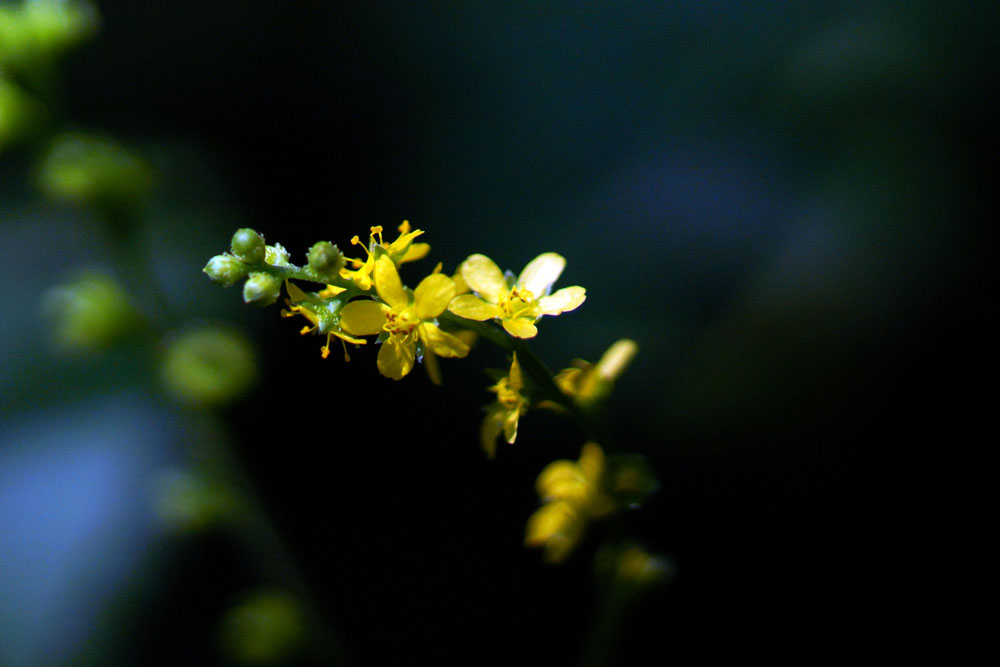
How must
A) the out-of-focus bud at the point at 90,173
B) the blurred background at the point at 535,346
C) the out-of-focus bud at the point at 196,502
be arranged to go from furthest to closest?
the out-of-focus bud at the point at 196,502
the blurred background at the point at 535,346
the out-of-focus bud at the point at 90,173

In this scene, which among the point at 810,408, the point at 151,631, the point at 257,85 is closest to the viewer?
the point at 810,408

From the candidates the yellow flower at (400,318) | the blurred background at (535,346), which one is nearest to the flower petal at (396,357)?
the yellow flower at (400,318)

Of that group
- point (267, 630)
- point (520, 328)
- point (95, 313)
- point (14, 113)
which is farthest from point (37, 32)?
point (267, 630)

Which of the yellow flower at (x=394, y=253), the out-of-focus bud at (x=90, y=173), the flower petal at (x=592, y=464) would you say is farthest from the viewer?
the out-of-focus bud at (x=90, y=173)

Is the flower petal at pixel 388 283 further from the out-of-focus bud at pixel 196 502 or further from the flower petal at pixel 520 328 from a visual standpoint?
the out-of-focus bud at pixel 196 502

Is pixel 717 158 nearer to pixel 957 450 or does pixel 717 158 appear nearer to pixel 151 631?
pixel 957 450

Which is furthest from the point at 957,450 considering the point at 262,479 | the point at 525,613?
the point at 262,479

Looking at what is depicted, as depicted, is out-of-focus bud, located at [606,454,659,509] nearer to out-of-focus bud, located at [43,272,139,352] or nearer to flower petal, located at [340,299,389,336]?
flower petal, located at [340,299,389,336]
